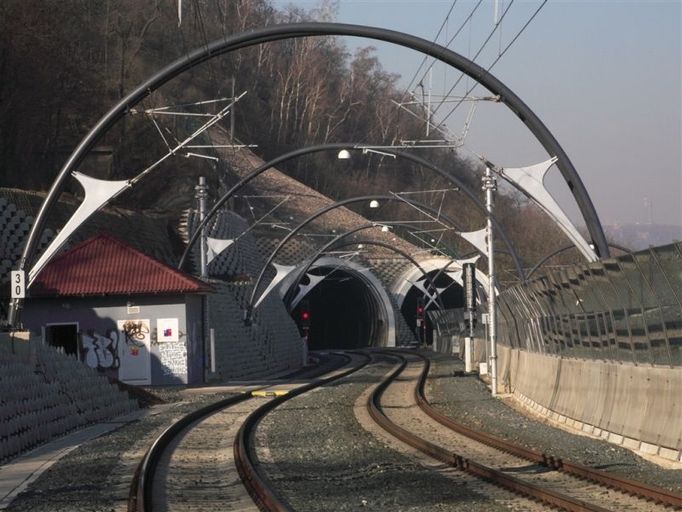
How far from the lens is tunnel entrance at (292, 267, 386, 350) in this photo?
→ 116 metres

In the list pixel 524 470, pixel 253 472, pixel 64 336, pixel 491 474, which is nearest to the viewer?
pixel 491 474

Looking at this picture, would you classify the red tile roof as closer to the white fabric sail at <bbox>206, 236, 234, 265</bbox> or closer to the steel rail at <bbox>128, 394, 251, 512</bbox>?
the white fabric sail at <bbox>206, 236, 234, 265</bbox>

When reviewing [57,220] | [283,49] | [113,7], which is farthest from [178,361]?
[283,49]

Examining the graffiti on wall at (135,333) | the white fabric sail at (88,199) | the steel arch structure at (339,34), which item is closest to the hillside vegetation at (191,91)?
the steel arch structure at (339,34)

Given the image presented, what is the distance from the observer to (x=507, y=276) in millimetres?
121250

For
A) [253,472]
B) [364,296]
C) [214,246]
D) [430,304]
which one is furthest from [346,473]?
[430,304]

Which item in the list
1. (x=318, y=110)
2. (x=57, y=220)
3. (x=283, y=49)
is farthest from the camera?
(x=283, y=49)

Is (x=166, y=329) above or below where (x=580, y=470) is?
above

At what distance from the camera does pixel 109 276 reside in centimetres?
4478

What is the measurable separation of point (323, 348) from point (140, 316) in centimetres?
8040

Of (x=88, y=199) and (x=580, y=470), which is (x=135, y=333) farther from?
(x=580, y=470)

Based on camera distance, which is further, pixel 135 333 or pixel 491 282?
pixel 135 333

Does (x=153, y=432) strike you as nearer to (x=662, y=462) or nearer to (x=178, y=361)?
(x=662, y=462)

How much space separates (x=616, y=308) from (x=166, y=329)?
83.0 ft
